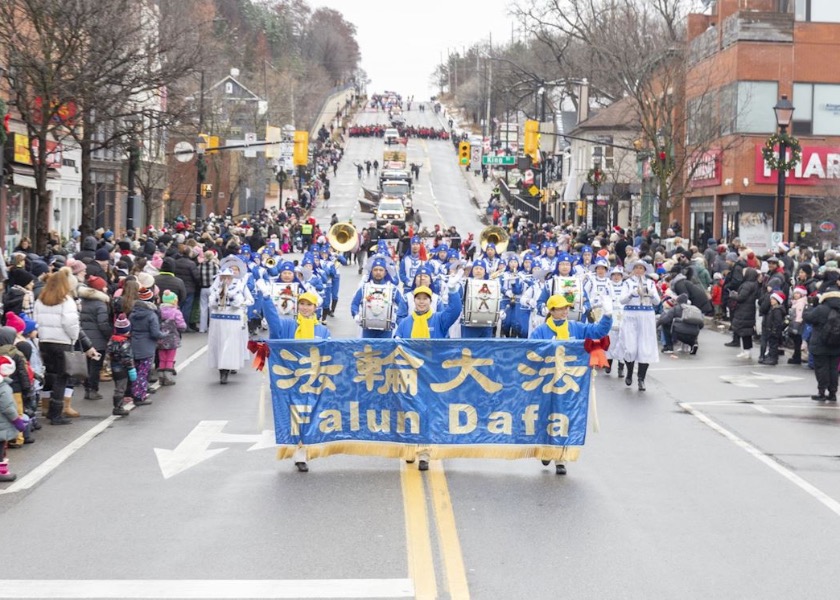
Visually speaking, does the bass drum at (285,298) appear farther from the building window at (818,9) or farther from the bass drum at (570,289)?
the building window at (818,9)

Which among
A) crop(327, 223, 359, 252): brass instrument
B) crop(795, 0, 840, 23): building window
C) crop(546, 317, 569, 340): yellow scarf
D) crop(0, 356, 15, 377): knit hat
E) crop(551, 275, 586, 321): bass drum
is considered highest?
crop(795, 0, 840, 23): building window

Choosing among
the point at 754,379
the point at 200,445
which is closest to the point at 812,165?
the point at 754,379

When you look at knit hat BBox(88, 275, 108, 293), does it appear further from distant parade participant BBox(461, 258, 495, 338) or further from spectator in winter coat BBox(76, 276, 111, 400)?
distant parade participant BBox(461, 258, 495, 338)

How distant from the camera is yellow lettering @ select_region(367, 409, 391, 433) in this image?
12086 mm

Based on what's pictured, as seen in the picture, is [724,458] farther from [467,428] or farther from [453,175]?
[453,175]

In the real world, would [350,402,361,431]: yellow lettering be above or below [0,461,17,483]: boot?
above


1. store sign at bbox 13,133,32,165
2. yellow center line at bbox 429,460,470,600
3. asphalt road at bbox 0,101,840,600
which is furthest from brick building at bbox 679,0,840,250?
yellow center line at bbox 429,460,470,600

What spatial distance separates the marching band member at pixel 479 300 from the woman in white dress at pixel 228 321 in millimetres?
3350

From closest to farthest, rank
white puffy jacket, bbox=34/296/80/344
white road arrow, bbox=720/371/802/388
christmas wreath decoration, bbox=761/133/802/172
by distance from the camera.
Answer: white puffy jacket, bbox=34/296/80/344 < white road arrow, bbox=720/371/802/388 < christmas wreath decoration, bbox=761/133/802/172

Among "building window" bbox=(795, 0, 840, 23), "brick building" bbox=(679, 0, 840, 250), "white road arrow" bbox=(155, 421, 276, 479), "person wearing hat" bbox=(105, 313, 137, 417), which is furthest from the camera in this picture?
"building window" bbox=(795, 0, 840, 23)

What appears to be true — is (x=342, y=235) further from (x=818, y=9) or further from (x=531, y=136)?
(x=818, y=9)

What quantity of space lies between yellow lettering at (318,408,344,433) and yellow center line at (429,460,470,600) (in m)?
0.97

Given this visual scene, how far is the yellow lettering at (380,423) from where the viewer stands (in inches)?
476

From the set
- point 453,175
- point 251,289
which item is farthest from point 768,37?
point 453,175
